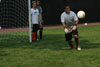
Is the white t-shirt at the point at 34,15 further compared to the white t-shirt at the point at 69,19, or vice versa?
the white t-shirt at the point at 34,15

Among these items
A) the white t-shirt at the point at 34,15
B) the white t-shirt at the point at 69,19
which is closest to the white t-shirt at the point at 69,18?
the white t-shirt at the point at 69,19

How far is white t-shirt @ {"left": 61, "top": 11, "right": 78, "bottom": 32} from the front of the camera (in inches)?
401

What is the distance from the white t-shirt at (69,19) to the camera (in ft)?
33.4

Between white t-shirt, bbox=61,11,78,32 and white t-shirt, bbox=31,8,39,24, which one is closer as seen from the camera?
white t-shirt, bbox=61,11,78,32

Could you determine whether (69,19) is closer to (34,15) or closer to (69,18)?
(69,18)

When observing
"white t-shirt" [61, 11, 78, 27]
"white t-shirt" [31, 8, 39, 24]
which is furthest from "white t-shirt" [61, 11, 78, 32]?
"white t-shirt" [31, 8, 39, 24]

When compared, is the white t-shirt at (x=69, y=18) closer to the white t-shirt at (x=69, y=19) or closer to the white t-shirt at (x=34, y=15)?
the white t-shirt at (x=69, y=19)

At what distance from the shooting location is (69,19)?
10.2 meters

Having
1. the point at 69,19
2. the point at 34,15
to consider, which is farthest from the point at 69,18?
the point at 34,15

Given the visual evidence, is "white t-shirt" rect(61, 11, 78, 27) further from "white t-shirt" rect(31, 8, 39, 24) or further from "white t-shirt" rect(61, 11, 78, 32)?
"white t-shirt" rect(31, 8, 39, 24)

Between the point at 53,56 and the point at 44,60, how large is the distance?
77 centimetres

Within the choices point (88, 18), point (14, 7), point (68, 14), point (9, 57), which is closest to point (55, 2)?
point (88, 18)

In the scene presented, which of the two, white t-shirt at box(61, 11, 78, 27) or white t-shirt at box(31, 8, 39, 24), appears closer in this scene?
white t-shirt at box(61, 11, 78, 27)

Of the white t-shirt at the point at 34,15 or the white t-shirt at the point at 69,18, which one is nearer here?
the white t-shirt at the point at 69,18
